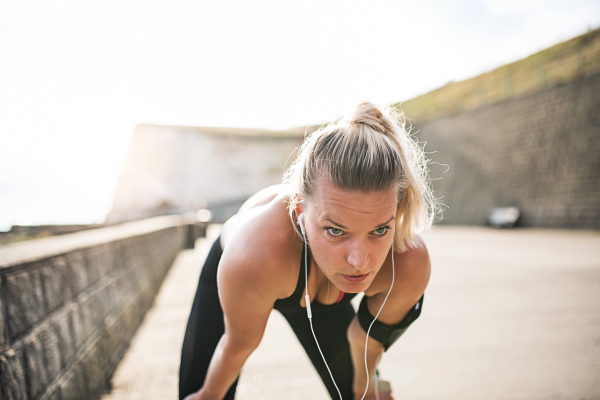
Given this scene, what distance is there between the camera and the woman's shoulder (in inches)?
54.4

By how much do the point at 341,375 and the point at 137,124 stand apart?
40.9 metres

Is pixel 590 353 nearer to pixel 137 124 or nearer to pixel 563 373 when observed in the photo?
pixel 563 373

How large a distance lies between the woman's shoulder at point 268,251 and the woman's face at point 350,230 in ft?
0.42

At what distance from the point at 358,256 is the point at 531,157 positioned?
17.6m

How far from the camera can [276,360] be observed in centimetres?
293

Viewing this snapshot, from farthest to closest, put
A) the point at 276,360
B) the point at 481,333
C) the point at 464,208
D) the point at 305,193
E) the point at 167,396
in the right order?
the point at 464,208 < the point at 481,333 < the point at 276,360 < the point at 167,396 < the point at 305,193

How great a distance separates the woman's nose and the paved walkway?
142 centimetres

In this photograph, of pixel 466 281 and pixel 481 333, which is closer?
pixel 481 333

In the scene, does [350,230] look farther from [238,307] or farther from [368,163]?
[238,307]

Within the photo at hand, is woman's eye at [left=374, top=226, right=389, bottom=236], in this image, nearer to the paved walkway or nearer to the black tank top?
the black tank top

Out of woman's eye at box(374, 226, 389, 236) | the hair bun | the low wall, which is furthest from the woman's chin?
the low wall

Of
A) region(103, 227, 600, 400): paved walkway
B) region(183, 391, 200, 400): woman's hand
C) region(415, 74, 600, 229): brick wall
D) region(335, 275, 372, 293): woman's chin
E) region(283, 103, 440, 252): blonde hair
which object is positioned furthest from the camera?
region(415, 74, 600, 229): brick wall

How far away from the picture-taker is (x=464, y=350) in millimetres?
2877

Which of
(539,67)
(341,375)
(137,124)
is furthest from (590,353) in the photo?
(137,124)
